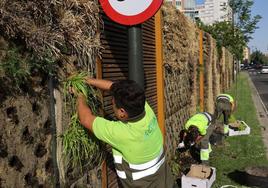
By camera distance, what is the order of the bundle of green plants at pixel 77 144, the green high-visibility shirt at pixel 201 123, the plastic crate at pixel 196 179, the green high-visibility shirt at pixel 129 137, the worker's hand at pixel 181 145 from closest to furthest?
the green high-visibility shirt at pixel 129 137 < the bundle of green plants at pixel 77 144 < the plastic crate at pixel 196 179 < the green high-visibility shirt at pixel 201 123 < the worker's hand at pixel 181 145

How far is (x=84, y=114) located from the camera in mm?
3264

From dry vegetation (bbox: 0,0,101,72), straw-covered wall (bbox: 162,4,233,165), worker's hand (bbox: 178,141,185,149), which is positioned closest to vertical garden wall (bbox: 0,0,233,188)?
dry vegetation (bbox: 0,0,101,72)

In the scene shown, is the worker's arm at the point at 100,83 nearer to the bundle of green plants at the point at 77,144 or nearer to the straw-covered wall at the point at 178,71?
the bundle of green plants at the point at 77,144

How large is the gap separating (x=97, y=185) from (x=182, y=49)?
18.4 feet

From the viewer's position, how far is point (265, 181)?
6.39m

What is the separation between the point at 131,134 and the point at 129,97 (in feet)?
1.02

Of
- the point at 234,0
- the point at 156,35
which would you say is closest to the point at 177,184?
the point at 156,35

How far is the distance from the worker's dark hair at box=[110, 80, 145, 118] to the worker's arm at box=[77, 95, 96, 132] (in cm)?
31

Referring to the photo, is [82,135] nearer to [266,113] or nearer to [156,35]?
[156,35]

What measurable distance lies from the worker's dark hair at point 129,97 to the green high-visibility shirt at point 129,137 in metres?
0.13

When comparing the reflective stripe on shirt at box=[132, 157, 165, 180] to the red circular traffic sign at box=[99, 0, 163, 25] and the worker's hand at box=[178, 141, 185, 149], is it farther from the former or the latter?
the worker's hand at box=[178, 141, 185, 149]

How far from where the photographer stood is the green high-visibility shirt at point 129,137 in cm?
305

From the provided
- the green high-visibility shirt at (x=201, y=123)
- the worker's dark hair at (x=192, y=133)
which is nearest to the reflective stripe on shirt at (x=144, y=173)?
the worker's dark hair at (x=192, y=133)

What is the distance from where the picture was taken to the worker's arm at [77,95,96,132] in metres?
3.17
